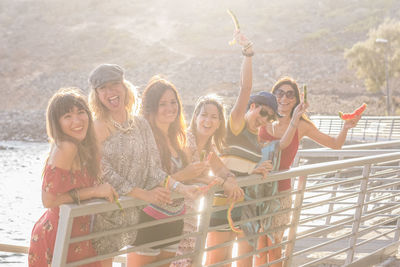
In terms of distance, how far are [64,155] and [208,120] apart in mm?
996

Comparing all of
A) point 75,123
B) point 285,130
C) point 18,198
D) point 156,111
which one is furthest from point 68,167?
point 18,198

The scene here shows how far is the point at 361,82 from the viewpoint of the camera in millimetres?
53750

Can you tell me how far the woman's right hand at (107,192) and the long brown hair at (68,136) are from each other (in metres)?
0.23

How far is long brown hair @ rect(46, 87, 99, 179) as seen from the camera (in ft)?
7.67

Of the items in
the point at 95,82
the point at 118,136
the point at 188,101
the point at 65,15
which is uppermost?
the point at 65,15

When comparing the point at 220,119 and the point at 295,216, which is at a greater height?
the point at 220,119

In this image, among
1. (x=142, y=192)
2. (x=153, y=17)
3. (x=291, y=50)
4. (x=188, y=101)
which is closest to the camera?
(x=142, y=192)

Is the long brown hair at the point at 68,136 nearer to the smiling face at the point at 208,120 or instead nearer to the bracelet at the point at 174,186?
the bracelet at the point at 174,186

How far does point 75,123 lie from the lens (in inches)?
92.4

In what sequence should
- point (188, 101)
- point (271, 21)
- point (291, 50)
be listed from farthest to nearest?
point (271, 21) < point (291, 50) < point (188, 101)

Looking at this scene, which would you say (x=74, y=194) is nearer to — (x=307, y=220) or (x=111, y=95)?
(x=111, y=95)

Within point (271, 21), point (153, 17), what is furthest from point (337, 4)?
point (153, 17)

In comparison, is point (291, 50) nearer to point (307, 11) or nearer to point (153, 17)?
Answer: point (307, 11)

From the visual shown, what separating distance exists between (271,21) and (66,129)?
79696 millimetres
